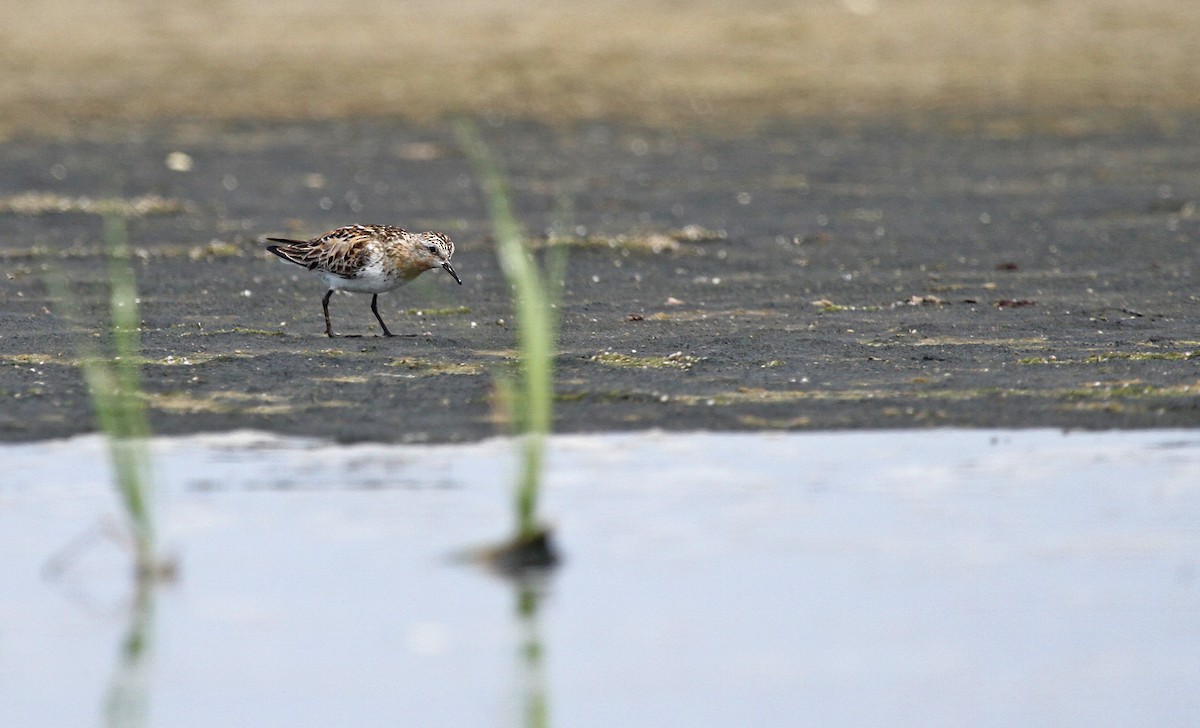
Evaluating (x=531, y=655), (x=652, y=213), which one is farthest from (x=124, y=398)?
(x=652, y=213)

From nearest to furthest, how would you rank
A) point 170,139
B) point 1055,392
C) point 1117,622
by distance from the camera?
1. point 1117,622
2. point 1055,392
3. point 170,139

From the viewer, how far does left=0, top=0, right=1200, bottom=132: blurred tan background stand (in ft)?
97.8

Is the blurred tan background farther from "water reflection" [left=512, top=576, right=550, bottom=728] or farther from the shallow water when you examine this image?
"water reflection" [left=512, top=576, right=550, bottom=728]

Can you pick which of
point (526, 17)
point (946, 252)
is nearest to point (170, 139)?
point (526, 17)

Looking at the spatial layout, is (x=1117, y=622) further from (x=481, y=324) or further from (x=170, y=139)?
(x=170, y=139)

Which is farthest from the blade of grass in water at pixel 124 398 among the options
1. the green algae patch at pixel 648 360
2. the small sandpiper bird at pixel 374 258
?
the green algae patch at pixel 648 360

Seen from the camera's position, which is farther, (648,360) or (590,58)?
(590,58)

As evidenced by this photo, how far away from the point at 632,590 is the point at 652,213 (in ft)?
43.9

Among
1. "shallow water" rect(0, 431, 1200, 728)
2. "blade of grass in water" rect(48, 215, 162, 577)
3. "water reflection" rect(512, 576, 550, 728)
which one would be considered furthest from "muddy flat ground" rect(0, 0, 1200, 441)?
"water reflection" rect(512, 576, 550, 728)

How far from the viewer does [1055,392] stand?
1048 centimetres

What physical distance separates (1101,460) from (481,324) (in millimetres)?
5291

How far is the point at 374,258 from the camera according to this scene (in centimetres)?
1247

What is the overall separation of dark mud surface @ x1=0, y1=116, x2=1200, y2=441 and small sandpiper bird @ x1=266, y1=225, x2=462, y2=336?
370 mm

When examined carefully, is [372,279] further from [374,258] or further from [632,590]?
[632,590]
